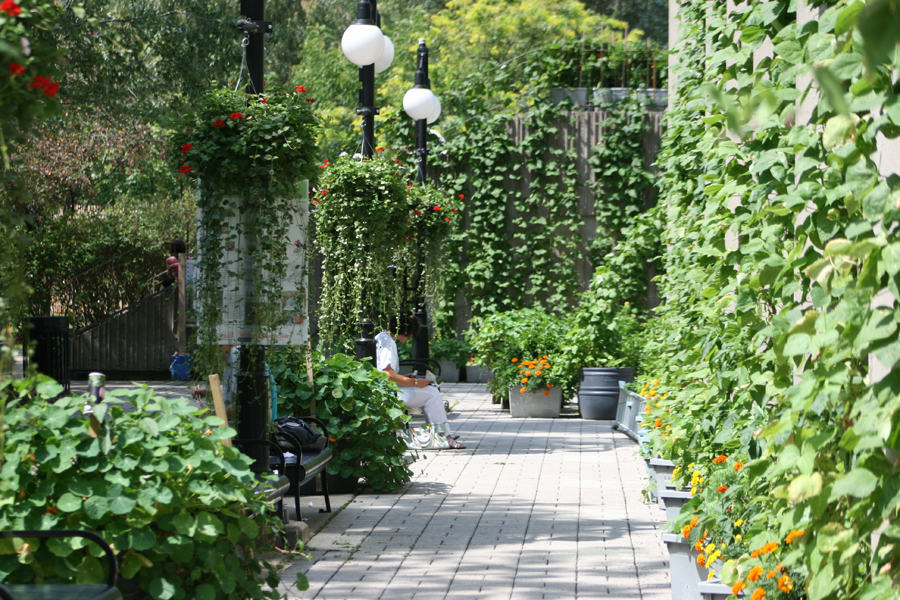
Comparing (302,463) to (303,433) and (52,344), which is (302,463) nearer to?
(303,433)

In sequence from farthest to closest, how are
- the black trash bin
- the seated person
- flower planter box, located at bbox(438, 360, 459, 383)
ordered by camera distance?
flower planter box, located at bbox(438, 360, 459, 383) < the black trash bin < the seated person

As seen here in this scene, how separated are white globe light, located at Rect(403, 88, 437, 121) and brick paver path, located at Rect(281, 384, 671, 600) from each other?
4.46 meters

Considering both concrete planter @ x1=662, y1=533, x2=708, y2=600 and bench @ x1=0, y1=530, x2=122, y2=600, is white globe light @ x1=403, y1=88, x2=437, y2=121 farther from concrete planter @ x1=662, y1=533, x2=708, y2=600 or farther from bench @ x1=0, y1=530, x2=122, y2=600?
bench @ x1=0, y1=530, x2=122, y2=600

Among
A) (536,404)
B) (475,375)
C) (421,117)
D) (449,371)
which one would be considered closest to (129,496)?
(421,117)

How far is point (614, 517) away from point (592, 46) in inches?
505

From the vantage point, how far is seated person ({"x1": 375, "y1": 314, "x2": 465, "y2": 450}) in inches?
331

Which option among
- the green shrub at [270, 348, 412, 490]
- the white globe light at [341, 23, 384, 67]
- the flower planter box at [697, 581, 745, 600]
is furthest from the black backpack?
the white globe light at [341, 23, 384, 67]

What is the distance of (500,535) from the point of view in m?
5.35

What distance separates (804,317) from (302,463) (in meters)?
3.61

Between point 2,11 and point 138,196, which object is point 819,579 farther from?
point 138,196

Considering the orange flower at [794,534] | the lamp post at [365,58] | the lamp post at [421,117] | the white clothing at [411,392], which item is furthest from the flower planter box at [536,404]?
the orange flower at [794,534]

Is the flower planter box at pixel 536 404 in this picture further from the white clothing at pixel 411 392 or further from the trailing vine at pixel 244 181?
the trailing vine at pixel 244 181

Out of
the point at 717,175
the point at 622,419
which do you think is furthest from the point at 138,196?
the point at 717,175

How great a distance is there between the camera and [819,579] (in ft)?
7.45
